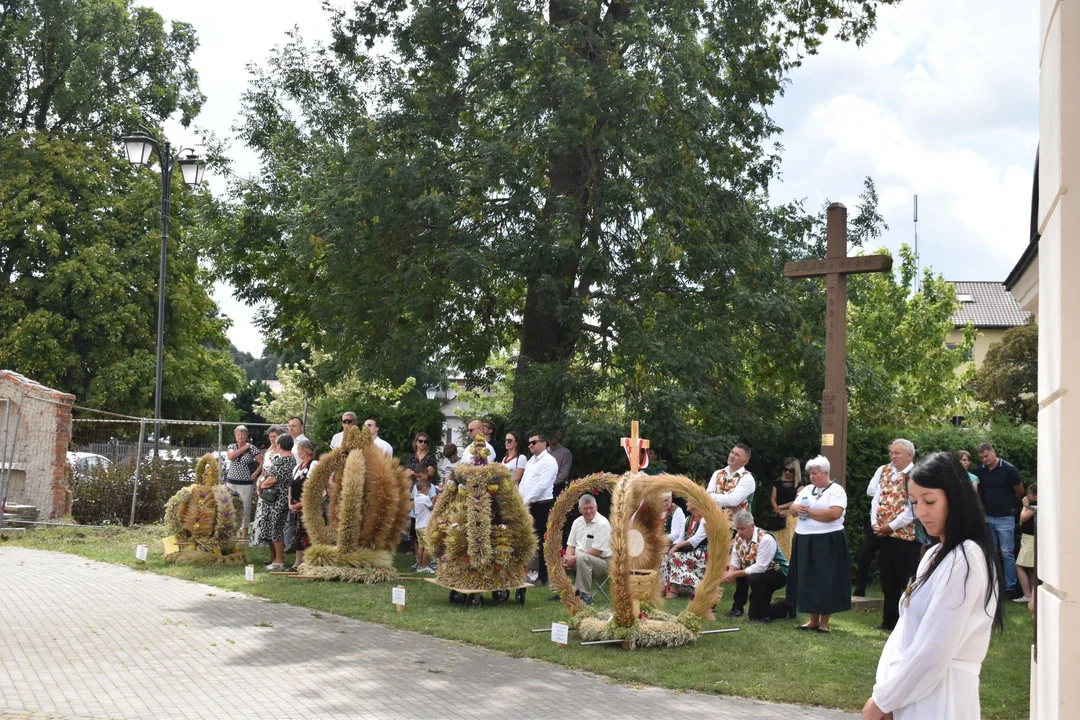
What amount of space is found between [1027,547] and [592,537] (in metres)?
5.52

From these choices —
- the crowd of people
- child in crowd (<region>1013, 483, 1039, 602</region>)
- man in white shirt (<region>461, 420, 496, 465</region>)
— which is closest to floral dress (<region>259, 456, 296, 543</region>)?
the crowd of people

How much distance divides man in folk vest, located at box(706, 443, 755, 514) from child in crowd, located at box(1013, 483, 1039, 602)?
3545 millimetres

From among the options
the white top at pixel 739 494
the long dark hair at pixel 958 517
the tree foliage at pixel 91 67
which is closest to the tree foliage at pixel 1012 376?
the tree foliage at pixel 91 67

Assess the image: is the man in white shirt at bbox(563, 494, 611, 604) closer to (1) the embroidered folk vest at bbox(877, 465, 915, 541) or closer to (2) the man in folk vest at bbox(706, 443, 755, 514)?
(2) the man in folk vest at bbox(706, 443, 755, 514)

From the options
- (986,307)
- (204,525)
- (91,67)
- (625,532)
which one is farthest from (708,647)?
(986,307)

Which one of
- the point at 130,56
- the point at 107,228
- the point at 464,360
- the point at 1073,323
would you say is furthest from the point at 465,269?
the point at 130,56

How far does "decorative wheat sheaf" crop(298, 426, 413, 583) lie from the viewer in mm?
15094

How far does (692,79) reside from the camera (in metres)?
17.5

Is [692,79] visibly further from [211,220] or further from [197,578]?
[211,220]

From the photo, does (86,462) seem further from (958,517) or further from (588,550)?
→ (958,517)

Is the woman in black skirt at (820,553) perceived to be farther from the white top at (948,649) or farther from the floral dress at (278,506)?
the white top at (948,649)

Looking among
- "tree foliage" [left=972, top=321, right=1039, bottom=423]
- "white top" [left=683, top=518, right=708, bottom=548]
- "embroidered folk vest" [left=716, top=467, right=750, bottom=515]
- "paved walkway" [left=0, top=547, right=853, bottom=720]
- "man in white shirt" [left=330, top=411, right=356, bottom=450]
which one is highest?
"tree foliage" [left=972, top=321, right=1039, bottom=423]

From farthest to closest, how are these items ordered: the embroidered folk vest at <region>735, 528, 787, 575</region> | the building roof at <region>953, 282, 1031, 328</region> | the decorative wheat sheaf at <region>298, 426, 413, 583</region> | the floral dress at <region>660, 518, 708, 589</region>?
the building roof at <region>953, 282, 1031, 328</region>, the decorative wheat sheaf at <region>298, 426, 413, 583</region>, the floral dress at <region>660, 518, 708, 589</region>, the embroidered folk vest at <region>735, 528, 787, 575</region>

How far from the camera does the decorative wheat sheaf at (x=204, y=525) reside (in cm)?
1677
